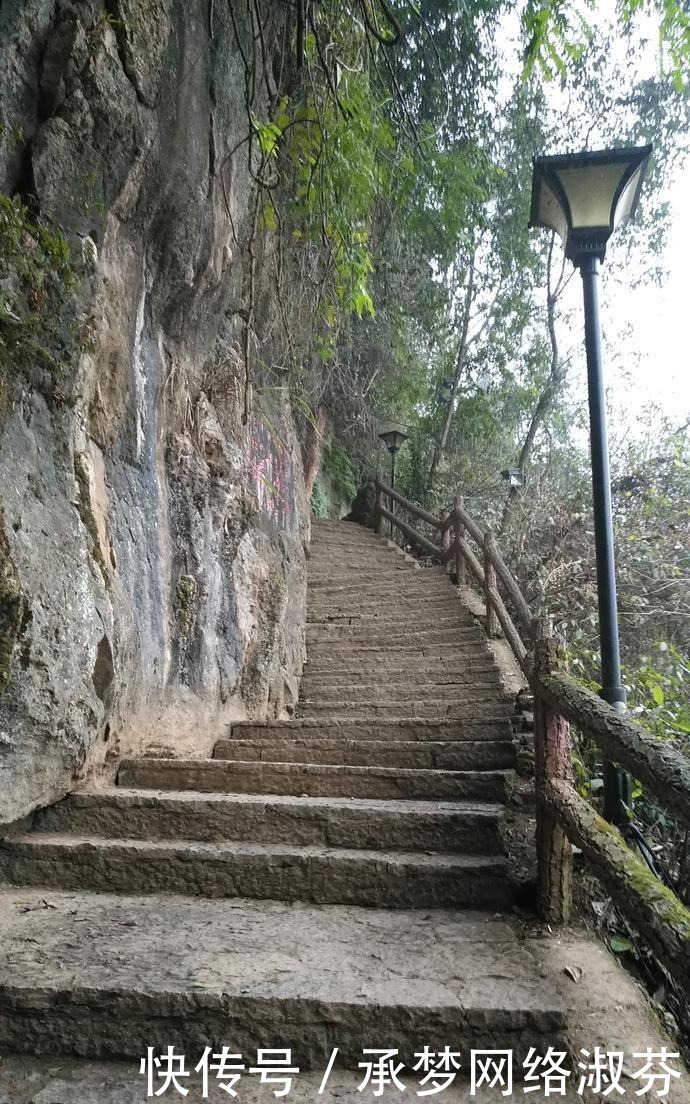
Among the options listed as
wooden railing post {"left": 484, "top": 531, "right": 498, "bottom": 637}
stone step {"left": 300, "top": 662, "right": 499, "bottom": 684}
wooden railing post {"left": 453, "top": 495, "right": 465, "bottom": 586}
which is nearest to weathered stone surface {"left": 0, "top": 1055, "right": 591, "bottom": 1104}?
stone step {"left": 300, "top": 662, "right": 499, "bottom": 684}

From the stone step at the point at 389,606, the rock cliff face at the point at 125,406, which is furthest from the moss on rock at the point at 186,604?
the stone step at the point at 389,606

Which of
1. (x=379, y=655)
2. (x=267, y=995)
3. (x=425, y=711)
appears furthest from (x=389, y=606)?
(x=267, y=995)

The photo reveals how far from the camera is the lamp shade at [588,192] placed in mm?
3002

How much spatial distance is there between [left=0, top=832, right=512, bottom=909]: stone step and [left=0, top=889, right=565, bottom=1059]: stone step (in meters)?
0.26

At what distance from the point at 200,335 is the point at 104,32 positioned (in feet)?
5.45

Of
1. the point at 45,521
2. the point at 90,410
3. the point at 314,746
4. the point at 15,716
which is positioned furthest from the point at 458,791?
the point at 90,410

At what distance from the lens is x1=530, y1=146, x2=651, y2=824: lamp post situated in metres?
2.94

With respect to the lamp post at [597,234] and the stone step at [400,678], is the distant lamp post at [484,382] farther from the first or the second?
the lamp post at [597,234]

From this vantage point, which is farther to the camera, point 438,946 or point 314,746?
point 314,746

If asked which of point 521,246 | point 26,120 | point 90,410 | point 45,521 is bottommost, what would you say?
point 45,521

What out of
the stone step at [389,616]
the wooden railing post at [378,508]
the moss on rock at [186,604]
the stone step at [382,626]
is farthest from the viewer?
the wooden railing post at [378,508]

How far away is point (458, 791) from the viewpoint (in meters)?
3.14

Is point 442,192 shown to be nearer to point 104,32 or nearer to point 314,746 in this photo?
point 104,32

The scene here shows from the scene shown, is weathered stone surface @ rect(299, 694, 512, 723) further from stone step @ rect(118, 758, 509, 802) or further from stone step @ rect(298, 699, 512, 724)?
stone step @ rect(118, 758, 509, 802)
